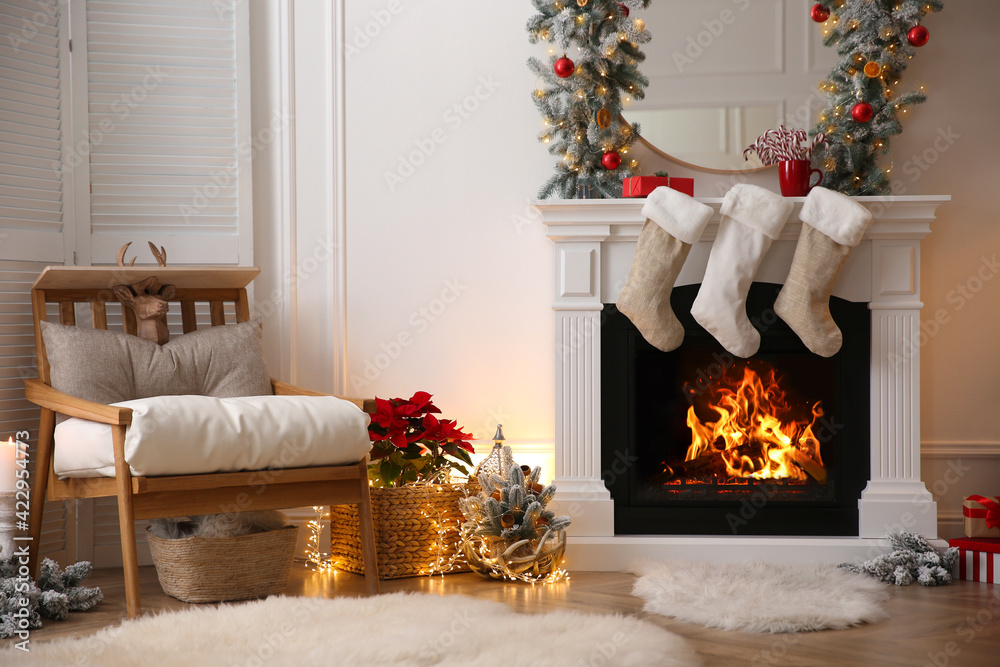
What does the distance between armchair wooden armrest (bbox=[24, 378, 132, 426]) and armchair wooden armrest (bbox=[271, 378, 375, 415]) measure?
0.58 metres

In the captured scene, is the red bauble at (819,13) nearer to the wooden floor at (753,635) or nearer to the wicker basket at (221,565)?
the wooden floor at (753,635)

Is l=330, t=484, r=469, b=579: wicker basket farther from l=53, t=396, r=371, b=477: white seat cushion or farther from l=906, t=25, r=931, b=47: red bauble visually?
l=906, t=25, r=931, b=47: red bauble

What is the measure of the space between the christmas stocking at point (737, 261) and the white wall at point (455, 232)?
0.65m

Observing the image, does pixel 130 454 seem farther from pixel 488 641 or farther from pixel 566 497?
pixel 566 497

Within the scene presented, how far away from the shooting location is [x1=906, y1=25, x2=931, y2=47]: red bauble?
2.73 metres

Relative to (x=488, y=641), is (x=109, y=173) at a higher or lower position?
higher

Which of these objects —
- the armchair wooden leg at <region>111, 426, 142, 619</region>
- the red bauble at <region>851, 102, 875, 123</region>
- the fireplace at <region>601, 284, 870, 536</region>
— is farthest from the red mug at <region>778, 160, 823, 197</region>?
the armchair wooden leg at <region>111, 426, 142, 619</region>

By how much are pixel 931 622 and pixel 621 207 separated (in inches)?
58.8

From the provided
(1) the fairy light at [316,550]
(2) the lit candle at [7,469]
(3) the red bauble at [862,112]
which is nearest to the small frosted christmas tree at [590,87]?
(3) the red bauble at [862,112]

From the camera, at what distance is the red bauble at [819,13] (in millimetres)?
2910

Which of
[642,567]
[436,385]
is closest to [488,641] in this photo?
[642,567]

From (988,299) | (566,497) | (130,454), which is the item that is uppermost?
(988,299)

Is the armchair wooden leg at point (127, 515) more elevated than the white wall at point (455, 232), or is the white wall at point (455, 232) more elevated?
the white wall at point (455, 232)

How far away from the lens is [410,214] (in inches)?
121
